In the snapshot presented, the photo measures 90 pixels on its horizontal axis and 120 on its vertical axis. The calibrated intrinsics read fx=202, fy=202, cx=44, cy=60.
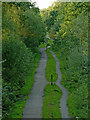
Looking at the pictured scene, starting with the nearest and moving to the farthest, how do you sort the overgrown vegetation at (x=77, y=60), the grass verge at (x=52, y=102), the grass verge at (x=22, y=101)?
the overgrown vegetation at (x=77, y=60), the grass verge at (x=52, y=102), the grass verge at (x=22, y=101)

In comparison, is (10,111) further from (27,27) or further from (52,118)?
(27,27)

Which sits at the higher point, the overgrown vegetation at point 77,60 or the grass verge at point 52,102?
the overgrown vegetation at point 77,60

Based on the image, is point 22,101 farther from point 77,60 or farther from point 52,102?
point 77,60

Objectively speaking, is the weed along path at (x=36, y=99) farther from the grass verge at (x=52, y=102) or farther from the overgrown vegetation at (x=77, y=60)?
the overgrown vegetation at (x=77, y=60)

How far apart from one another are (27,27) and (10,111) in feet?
95.8

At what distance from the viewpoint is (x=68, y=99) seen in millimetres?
24641

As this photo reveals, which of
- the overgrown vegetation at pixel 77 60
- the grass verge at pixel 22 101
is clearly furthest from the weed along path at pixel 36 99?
the overgrown vegetation at pixel 77 60

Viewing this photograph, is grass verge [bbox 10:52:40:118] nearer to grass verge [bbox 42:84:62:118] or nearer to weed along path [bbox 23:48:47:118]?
weed along path [bbox 23:48:47:118]

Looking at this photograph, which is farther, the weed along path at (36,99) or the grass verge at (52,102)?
the weed along path at (36,99)

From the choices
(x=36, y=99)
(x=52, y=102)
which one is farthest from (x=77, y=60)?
(x=36, y=99)

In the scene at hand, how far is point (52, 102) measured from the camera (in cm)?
2334

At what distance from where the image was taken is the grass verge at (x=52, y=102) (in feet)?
64.0

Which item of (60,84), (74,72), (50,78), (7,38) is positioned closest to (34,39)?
(50,78)

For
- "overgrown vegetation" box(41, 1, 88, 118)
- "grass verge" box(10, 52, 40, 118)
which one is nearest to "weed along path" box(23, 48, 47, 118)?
"grass verge" box(10, 52, 40, 118)
